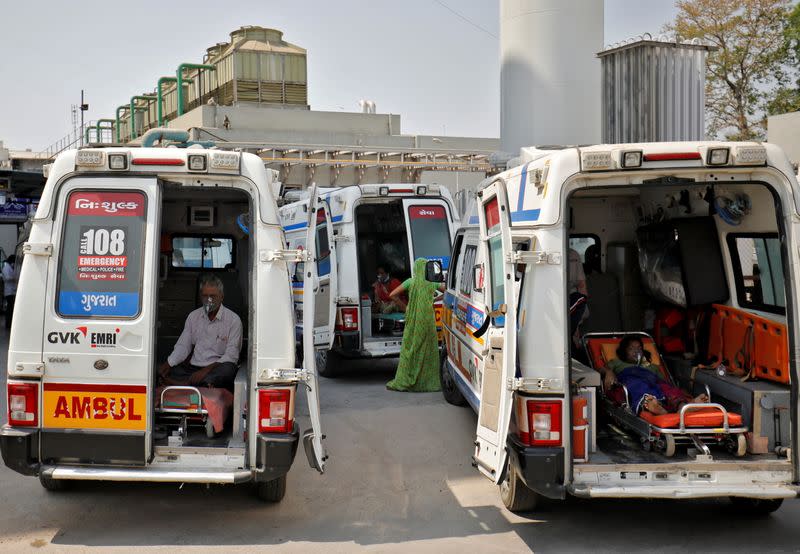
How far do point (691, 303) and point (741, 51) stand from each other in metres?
24.0


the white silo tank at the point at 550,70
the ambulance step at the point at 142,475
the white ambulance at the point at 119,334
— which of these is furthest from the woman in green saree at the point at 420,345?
the white silo tank at the point at 550,70

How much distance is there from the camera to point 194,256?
375 inches

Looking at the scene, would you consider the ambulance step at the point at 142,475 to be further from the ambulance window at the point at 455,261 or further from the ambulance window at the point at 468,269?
the ambulance window at the point at 455,261

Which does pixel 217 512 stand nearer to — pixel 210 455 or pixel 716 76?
pixel 210 455

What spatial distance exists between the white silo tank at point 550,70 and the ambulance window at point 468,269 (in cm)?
1215

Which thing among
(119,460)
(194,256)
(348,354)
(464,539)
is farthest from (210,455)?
(348,354)

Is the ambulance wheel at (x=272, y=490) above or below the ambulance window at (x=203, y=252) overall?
below

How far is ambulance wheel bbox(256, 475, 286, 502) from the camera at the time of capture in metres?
6.77

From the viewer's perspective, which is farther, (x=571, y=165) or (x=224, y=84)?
(x=224, y=84)

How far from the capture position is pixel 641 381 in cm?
714

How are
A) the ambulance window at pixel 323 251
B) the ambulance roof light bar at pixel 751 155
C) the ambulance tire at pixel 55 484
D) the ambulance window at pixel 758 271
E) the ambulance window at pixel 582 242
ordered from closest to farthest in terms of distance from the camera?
the ambulance roof light bar at pixel 751 155, the ambulance window at pixel 758 271, the ambulance tire at pixel 55 484, the ambulance window at pixel 582 242, the ambulance window at pixel 323 251

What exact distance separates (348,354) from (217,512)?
5.82 meters

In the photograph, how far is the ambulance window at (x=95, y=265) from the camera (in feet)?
20.1

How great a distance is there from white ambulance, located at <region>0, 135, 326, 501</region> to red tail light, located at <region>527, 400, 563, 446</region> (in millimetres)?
1496
